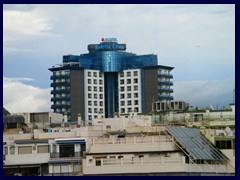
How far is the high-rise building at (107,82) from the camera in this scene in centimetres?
8956

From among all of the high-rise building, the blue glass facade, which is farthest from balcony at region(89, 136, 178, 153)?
the blue glass facade

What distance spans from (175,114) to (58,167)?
12.9m

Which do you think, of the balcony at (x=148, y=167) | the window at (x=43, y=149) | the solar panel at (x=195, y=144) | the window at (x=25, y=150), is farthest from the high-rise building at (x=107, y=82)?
the balcony at (x=148, y=167)

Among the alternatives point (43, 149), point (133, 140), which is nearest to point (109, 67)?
point (43, 149)

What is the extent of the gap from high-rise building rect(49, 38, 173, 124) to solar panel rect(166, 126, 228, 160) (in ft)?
155

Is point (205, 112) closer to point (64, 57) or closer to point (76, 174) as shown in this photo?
point (76, 174)

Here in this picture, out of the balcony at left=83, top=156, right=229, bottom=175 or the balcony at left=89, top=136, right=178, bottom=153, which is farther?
the balcony at left=89, top=136, right=178, bottom=153

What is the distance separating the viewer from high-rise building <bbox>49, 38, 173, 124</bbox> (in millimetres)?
89562

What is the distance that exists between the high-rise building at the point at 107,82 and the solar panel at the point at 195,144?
155 ft

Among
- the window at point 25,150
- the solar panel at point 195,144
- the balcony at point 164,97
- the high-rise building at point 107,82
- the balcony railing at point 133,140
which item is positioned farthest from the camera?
the high-rise building at point 107,82

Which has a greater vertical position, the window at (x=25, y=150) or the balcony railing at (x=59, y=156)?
the window at (x=25, y=150)

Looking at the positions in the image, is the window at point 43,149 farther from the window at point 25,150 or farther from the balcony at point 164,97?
the balcony at point 164,97

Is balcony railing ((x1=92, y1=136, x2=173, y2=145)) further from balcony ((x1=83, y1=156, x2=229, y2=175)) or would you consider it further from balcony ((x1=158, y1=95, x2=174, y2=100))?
balcony ((x1=158, y1=95, x2=174, y2=100))

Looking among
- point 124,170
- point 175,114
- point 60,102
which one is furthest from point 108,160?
point 60,102
